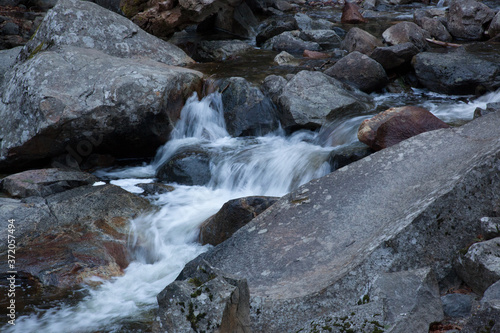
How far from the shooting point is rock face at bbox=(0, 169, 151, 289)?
468 centimetres

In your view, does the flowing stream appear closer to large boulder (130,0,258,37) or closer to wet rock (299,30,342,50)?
large boulder (130,0,258,37)

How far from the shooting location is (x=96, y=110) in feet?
23.4

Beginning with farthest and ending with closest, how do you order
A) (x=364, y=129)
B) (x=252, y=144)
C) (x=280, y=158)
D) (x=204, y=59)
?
(x=204, y=59) < (x=252, y=144) < (x=280, y=158) < (x=364, y=129)

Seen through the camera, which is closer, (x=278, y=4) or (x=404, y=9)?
(x=404, y=9)

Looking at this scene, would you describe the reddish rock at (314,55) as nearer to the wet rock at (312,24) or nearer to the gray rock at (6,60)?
the wet rock at (312,24)

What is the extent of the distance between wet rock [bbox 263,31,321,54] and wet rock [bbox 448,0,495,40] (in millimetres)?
3843

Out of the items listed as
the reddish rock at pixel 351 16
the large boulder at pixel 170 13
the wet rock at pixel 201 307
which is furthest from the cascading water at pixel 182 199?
the reddish rock at pixel 351 16

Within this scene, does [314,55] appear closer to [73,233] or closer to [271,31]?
[271,31]

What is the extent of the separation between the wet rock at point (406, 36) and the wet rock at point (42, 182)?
8285 mm

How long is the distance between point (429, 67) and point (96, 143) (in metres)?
6.65

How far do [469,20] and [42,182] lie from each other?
455 inches

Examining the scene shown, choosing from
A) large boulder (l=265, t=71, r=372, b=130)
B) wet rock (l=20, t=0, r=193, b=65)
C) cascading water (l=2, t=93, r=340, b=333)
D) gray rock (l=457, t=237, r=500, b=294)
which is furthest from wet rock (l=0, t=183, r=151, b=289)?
wet rock (l=20, t=0, r=193, b=65)

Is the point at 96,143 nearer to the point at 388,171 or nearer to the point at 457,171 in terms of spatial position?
the point at 388,171

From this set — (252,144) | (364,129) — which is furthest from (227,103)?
(364,129)
